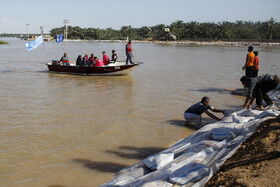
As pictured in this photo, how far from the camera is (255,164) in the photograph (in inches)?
148

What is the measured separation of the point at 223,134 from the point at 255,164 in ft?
4.88

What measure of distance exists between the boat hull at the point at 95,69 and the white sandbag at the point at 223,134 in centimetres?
1174

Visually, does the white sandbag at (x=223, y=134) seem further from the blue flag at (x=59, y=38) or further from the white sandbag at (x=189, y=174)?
the blue flag at (x=59, y=38)

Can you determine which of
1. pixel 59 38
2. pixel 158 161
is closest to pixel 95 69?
pixel 59 38

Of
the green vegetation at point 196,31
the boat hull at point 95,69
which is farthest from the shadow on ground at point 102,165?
the green vegetation at point 196,31

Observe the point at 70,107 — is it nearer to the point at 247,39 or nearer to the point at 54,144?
the point at 54,144

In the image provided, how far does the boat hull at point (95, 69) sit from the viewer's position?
16820 mm

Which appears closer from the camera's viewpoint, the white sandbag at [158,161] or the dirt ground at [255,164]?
the dirt ground at [255,164]

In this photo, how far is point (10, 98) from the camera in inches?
442

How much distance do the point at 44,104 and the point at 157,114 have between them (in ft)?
14.0

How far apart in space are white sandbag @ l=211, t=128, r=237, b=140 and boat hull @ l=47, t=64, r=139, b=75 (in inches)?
462

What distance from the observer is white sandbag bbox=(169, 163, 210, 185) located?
3539 mm

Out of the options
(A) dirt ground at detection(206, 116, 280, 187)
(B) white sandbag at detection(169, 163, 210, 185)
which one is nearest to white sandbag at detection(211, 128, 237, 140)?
(A) dirt ground at detection(206, 116, 280, 187)

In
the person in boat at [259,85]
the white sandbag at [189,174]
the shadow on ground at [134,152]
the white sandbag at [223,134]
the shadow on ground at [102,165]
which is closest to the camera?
the white sandbag at [189,174]
